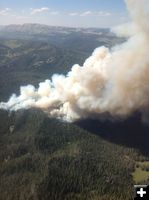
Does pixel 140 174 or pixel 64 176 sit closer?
pixel 64 176

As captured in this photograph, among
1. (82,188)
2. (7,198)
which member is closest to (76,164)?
(82,188)

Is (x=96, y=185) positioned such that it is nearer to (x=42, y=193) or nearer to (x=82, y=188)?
(x=82, y=188)

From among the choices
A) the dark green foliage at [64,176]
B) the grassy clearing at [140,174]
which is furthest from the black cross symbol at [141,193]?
the grassy clearing at [140,174]

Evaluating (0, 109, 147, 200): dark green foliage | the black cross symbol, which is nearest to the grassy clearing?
(0, 109, 147, 200): dark green foliage

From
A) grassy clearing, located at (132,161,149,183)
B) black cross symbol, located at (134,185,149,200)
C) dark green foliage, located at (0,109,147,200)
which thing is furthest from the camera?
grassy clearing, located at (132,161,149,183)

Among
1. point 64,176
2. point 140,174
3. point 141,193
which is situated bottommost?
point 141,193

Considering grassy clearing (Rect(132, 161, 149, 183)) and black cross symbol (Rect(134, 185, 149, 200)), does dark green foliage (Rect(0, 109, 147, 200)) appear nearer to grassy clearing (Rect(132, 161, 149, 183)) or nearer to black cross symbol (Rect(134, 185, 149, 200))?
grassy clearing (Rect(132, 161, 149, 183))

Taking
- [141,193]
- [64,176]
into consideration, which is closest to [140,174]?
[64,176]

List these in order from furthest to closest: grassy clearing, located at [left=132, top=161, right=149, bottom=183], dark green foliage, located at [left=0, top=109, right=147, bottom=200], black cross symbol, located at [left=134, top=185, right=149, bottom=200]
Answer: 1. grassy clearing, located at [left=132, top=161, right=149, bottom=183]
2. dark green foliage, located at [left=0, top=109, right=147, bottom=200]
3. black cross symbol, located at [left=134, top=185, right=149, bottom=200]

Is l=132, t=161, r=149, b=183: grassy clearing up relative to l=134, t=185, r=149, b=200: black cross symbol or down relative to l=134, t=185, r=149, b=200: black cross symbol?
up

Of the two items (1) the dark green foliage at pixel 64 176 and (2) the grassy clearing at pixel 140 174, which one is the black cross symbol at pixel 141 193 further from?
(2) the grassy clearing at pixel 140 174

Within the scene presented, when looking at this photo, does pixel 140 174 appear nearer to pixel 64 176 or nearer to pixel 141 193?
pixel 64 176
